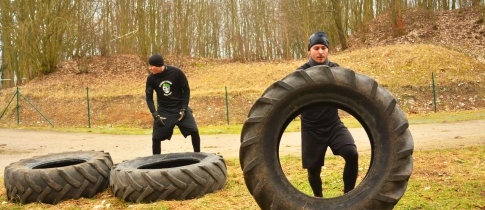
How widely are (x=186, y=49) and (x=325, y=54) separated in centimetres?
3047

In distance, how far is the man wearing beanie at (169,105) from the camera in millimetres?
6645

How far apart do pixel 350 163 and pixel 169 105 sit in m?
3.49

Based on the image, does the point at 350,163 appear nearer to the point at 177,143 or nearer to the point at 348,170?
the point at 348,170

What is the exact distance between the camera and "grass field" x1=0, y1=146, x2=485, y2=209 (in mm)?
4309

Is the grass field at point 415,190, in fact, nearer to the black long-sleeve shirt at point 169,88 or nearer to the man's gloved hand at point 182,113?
the man's gloved hand at point 182,113

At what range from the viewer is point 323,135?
13.5 feet

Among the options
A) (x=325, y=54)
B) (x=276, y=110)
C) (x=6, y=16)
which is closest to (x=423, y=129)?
(x=325, y=54)

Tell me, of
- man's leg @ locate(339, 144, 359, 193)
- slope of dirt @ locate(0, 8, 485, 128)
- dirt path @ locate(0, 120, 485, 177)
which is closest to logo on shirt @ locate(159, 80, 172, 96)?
dirt path @ locate(0, 120, 485, 177)

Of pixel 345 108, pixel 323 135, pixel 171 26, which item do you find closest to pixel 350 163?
pixel 323 135

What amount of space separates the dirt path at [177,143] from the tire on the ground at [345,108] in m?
4.94

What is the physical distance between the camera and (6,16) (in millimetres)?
28625

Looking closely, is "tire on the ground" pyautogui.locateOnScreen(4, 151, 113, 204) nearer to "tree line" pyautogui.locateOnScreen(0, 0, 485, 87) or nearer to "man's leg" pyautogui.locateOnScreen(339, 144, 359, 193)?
"man's leg" pyautogui.locateOnScreen(339, 144, 359, 193)

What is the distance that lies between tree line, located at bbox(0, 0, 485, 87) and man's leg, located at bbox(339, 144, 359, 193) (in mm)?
24093

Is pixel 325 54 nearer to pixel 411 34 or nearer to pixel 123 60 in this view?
pixel 411 34
